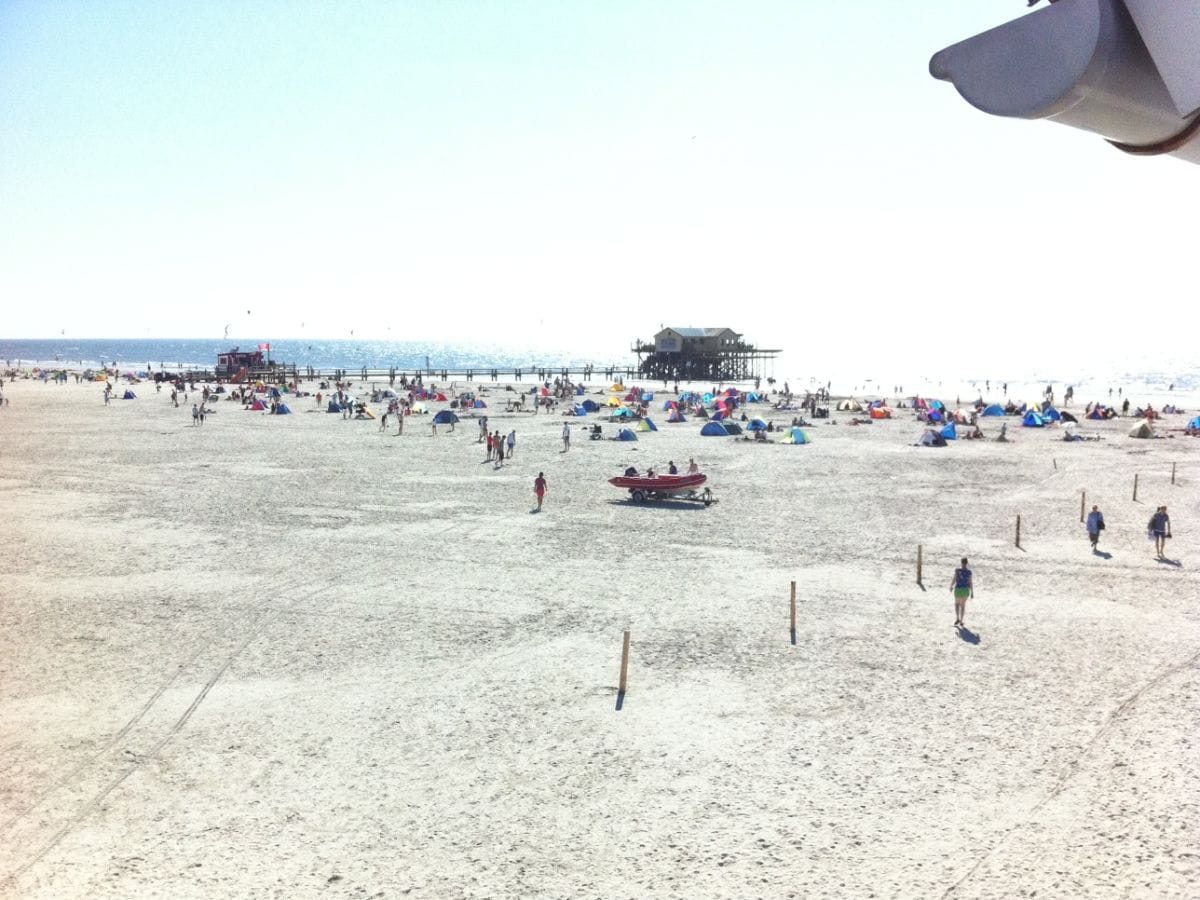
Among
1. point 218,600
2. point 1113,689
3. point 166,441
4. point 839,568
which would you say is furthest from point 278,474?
point 1113,689

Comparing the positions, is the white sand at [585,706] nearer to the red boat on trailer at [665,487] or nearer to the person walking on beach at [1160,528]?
the person walking on beach at [1160,528]

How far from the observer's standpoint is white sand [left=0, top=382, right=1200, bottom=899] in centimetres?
774

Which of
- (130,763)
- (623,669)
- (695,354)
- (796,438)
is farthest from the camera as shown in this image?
(695,354)

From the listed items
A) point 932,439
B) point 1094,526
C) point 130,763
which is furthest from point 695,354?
point 130,763

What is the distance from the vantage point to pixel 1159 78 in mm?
1783

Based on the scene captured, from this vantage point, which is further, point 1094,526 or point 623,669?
point 1094,526

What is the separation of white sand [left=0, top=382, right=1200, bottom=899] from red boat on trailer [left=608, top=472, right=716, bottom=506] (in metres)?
1.86

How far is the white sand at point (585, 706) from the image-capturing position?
7.74 meters

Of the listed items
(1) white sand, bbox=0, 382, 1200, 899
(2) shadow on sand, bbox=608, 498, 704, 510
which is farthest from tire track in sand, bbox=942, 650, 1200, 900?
(2) shadow on sand, bbox=608, 498, 704, 510

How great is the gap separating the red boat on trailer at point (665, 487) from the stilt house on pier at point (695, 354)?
70.9 m

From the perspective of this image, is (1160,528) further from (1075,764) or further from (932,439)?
(932,439)

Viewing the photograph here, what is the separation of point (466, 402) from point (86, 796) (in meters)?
50.0

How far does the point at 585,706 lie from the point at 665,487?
14495 mm

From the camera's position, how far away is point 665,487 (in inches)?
986
